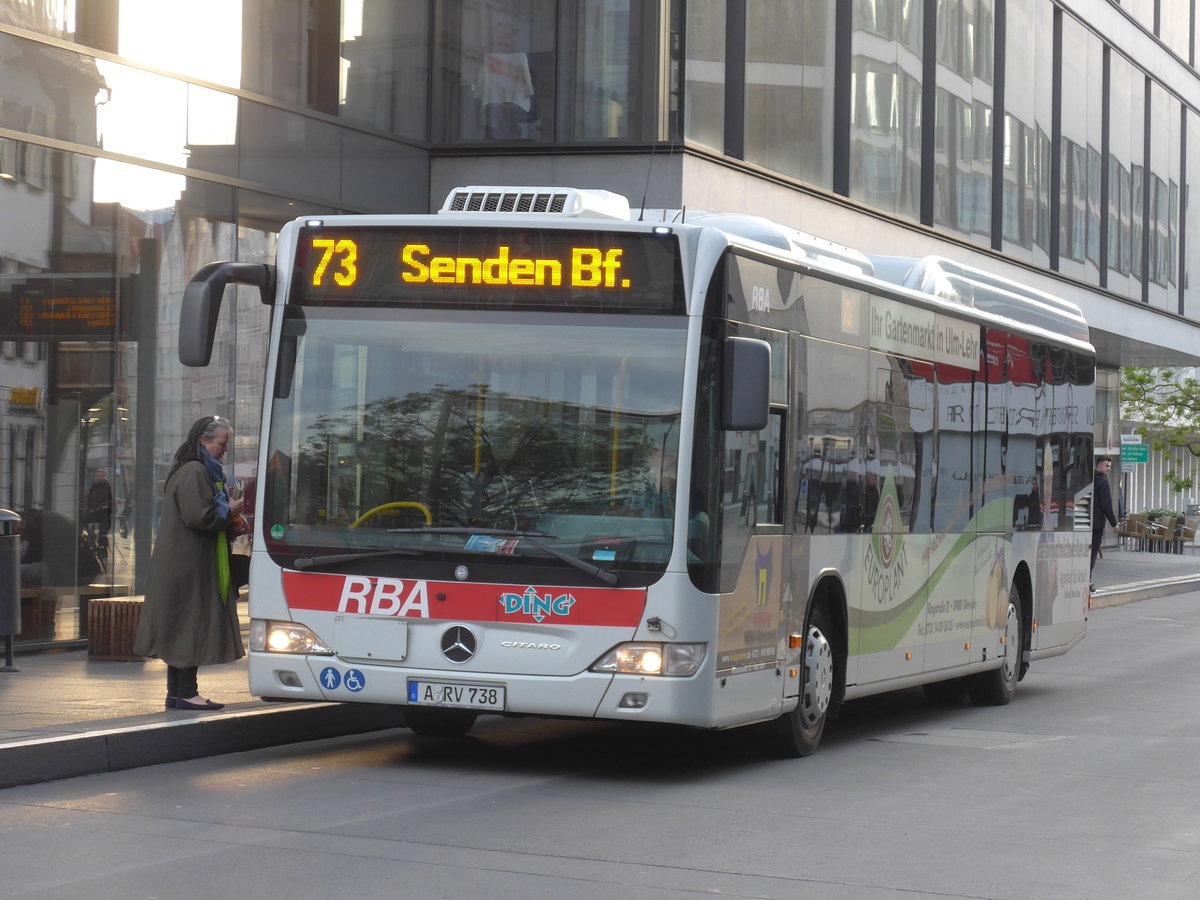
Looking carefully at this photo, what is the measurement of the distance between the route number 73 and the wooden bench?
5480 millimetres

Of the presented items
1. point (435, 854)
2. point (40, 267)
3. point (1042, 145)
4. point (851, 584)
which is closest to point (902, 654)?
point (851, 584)

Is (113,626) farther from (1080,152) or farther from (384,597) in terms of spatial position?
(1080,152)

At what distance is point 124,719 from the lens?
413 inches

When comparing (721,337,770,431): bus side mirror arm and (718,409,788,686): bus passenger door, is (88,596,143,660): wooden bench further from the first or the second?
(721,337,770,431): bus side mirror arm

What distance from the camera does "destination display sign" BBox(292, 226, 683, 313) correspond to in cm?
959

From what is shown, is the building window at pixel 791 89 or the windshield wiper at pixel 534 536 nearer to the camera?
the windshield wiper at pixel 534 536

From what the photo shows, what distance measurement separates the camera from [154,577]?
1109cm

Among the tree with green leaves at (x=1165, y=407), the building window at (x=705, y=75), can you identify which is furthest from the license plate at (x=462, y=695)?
the tree with green leaves at (x=1165, y=407)

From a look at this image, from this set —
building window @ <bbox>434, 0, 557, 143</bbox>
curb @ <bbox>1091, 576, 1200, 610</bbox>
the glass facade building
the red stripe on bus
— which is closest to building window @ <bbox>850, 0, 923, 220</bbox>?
the glass facade building

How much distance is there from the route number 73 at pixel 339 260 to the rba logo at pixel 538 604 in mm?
1923

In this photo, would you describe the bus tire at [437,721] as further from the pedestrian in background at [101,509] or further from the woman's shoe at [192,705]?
the pedestrian in background at [101,509]

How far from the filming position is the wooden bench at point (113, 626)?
1457 centimetres

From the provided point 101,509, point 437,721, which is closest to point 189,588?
point 437,721

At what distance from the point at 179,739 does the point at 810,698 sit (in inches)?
141
